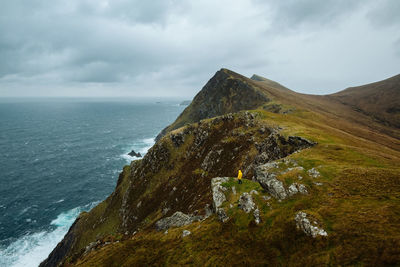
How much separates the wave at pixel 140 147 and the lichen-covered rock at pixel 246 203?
116710 mm

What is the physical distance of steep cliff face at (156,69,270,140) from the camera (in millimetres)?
125956

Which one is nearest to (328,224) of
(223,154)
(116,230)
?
(223,154)

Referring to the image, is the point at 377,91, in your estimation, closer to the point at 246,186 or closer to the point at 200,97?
the point at 200,97

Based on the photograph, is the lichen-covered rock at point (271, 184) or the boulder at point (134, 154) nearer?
the lichen-covered rock at point (271, 184)

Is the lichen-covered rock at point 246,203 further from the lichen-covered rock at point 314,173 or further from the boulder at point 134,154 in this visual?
the boulder at point 134,154

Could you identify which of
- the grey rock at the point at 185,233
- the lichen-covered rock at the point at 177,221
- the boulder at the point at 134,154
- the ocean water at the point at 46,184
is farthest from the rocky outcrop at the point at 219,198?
the boulder at the point at 134,154

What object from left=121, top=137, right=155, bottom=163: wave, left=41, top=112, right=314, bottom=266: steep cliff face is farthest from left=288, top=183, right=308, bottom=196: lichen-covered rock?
left=121, top=137, right=155, bottom=163: wave

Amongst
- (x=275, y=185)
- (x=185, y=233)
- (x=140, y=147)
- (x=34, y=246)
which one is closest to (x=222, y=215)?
(x=185, y=233)

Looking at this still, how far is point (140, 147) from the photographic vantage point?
152500 mm

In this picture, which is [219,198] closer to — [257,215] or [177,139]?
[257,215]

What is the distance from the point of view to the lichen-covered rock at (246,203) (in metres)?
19.4

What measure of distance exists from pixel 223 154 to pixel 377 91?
232 metres

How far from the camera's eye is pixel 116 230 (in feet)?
181

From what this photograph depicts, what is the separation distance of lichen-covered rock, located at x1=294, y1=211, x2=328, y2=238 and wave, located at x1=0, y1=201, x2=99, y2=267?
7633 centimetres
